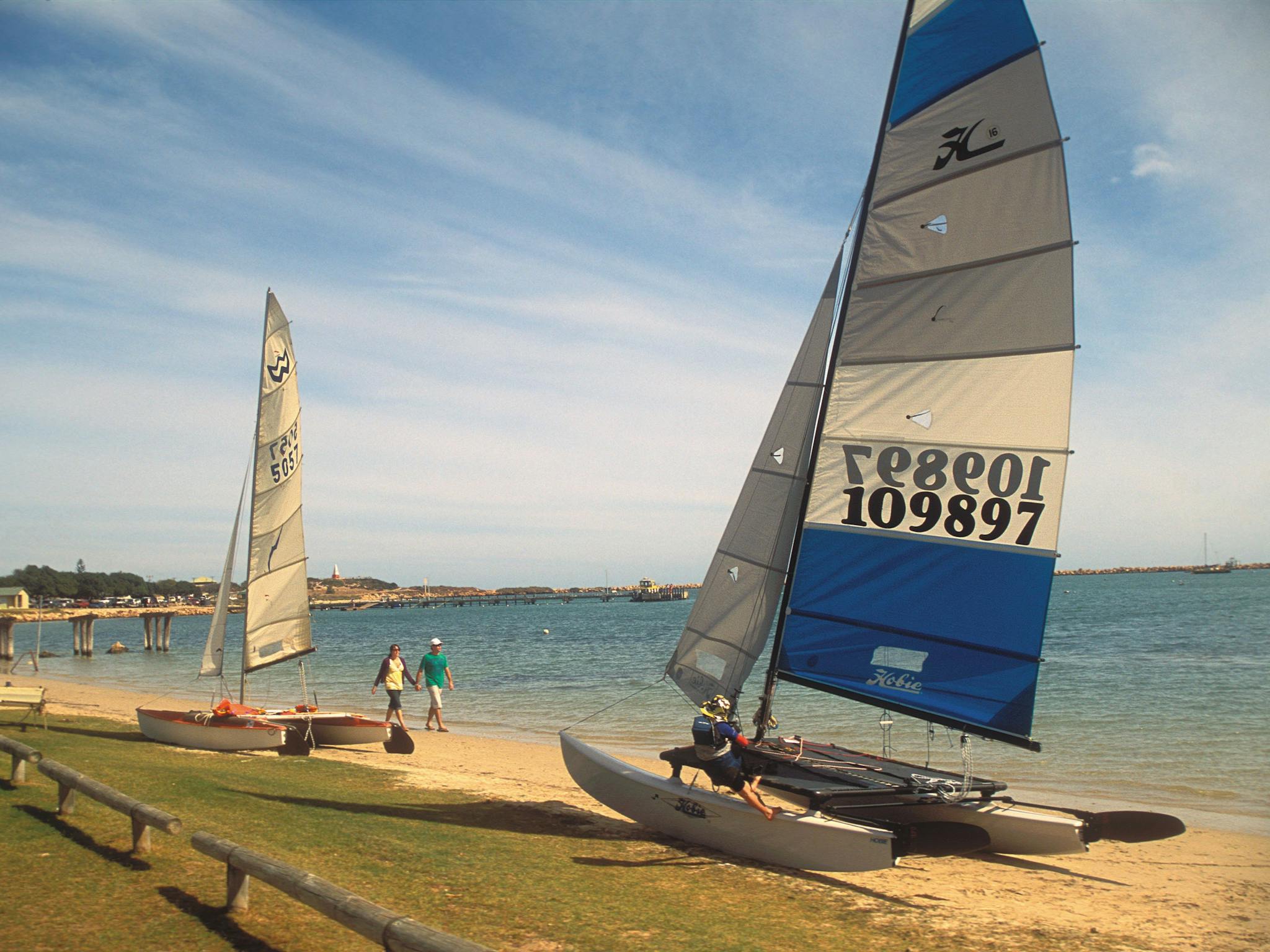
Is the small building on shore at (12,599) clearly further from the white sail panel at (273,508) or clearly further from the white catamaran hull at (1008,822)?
the white catamaran hull at (1008,822)

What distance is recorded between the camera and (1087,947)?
640 cm

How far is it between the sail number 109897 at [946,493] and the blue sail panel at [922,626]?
0.64 feet

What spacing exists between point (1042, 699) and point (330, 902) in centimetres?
2268

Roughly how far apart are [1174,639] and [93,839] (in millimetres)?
45777

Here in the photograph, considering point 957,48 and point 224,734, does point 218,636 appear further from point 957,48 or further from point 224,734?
point 957,48

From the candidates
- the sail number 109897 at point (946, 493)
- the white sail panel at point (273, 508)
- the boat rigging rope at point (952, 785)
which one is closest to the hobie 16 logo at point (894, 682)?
the boat rigging rope at point (952, 785)

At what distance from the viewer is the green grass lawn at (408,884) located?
5.08 meters

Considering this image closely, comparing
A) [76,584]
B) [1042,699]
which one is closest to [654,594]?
[76,584]

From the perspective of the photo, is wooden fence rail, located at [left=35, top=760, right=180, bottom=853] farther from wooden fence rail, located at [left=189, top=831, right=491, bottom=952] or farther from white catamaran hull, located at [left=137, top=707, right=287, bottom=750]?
white catamaran hull, located at [left=137, top=707, right=287, bottom=750]

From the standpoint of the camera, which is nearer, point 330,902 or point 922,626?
point 330,902

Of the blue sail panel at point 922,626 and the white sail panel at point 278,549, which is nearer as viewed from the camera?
the blue sail panel at point 922,626

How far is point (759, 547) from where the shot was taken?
9398 millimetres

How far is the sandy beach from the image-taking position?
697 centimetres

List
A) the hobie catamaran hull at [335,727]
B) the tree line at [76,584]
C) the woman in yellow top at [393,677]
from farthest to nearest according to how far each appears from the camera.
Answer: the tree line at [76,584] → the woman in yellow top at [393,677] → the hobie catamaran hull at [335,727]
